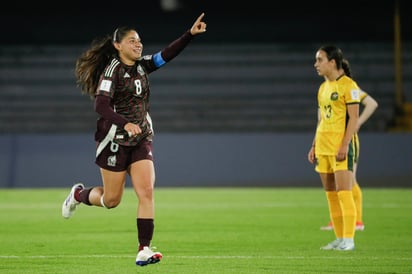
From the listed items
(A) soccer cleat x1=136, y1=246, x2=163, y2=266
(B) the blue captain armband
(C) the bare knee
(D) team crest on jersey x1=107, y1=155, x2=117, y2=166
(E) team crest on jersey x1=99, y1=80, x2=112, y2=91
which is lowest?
(A) soccer cleat x1=136, y1=246, x2=163, y2=266

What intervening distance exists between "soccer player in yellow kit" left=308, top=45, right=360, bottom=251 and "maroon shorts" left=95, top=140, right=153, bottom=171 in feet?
7.80

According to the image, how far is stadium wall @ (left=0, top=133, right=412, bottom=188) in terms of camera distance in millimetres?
22969

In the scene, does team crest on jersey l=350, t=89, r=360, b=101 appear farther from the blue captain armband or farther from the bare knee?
the bare knee

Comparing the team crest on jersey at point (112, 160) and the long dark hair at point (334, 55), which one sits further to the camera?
the long dark hair at point (334, 55)

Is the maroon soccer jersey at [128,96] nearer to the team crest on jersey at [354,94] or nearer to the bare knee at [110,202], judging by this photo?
the bare knee at [110,202]

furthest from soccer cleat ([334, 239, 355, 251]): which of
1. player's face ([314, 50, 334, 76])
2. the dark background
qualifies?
the dark background

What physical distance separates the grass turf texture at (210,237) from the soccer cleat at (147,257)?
0.19m

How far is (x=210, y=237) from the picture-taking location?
11.1m

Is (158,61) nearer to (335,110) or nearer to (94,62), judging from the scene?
(94,62)

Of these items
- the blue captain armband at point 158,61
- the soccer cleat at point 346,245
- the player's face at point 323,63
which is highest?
the blue captain armband at point 158,61

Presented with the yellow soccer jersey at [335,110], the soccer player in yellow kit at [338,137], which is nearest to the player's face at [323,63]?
the soccer player in yellow kit at [338,137]

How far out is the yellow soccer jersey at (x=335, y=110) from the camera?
9500 mm

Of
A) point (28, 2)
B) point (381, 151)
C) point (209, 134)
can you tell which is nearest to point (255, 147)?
point (209, 134)

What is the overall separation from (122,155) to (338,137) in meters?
2.66
